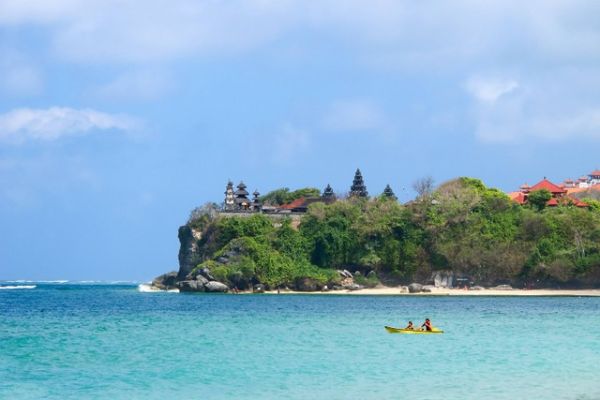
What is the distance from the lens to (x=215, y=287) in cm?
8950

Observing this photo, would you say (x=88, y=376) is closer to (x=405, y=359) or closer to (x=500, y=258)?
(x=405, y=359)

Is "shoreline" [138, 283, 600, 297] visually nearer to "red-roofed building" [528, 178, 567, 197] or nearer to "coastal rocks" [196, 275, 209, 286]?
"coastal rocks" [196, 275, 209, 286]

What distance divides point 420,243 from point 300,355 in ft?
195

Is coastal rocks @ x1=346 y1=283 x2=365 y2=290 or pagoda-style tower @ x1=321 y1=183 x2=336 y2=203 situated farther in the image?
pagoda-style tower @ x1=321 y1=183 x2=336 y2=203

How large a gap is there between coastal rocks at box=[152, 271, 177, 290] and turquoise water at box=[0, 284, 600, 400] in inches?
1924

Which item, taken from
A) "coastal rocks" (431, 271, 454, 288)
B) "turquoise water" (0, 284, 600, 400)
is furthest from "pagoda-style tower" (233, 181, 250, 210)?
"turquoise water" (0, 284, 600, 400)

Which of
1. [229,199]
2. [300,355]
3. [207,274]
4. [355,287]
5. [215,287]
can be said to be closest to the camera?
[300,355]

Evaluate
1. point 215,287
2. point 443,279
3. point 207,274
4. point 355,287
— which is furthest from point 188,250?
point 443,279

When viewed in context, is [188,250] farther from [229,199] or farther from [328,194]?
[328,194]

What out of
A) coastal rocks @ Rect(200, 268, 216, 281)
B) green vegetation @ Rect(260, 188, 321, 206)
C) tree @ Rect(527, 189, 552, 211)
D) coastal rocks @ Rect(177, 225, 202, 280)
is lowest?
coastal rocks @ Rect(200, 268, 216, 281)

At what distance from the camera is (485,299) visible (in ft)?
243

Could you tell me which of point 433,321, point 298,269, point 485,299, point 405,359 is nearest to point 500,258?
point 485,299

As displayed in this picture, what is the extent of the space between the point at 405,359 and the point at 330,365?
10.5ft

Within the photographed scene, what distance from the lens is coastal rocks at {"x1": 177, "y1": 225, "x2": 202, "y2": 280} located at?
98.9 metres
